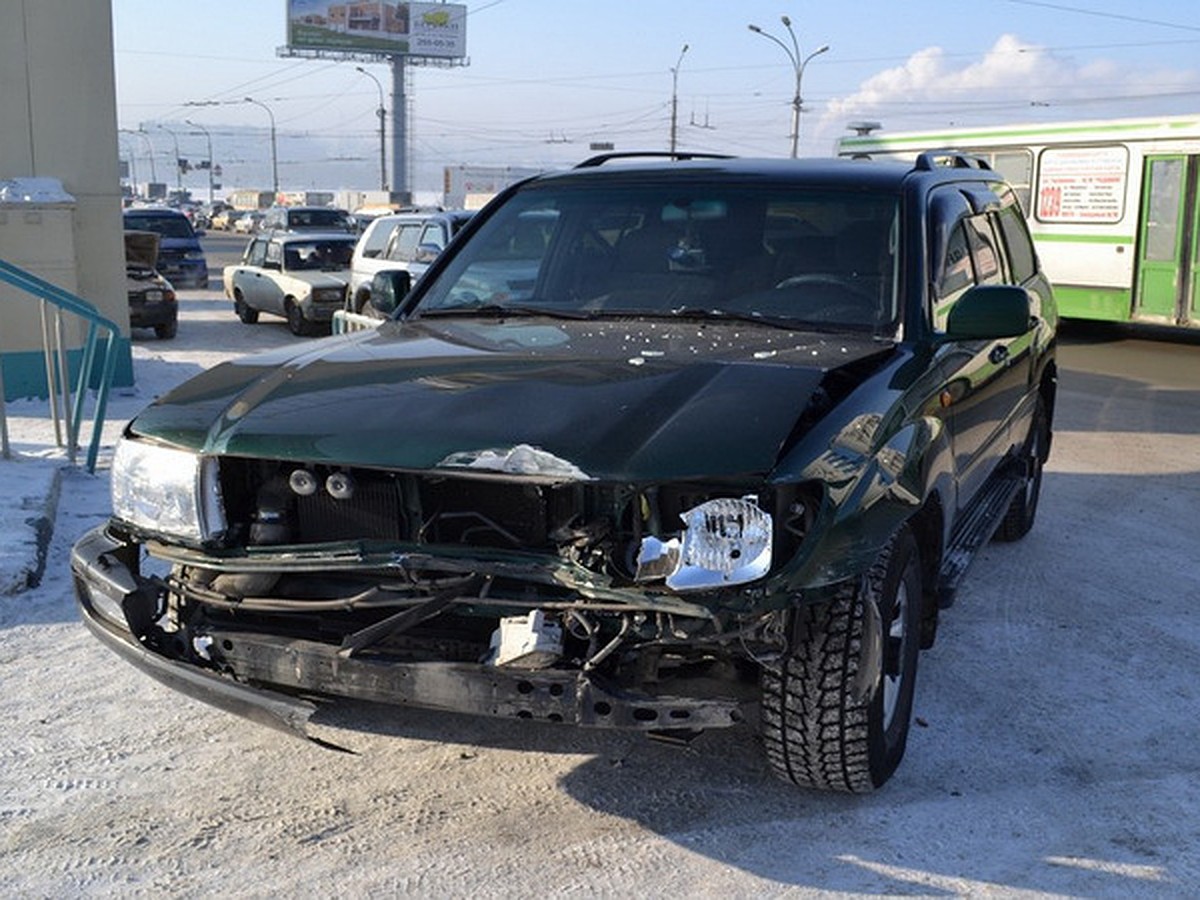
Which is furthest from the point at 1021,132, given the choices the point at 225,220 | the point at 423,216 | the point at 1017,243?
the point at 225,220

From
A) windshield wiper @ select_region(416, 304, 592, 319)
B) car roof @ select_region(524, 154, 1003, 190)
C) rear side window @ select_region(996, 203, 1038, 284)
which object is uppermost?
car roof @ select_region(524, 154, 1003, 190)

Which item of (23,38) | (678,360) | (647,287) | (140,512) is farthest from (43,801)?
(23,38)

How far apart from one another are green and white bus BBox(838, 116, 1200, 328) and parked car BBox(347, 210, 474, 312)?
8115 mm

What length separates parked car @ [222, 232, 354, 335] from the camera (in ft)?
59.5

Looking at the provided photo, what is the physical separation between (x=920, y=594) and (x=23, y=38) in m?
9.77

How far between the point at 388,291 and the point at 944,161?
2538mm

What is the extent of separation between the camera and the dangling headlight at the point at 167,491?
3.63 m

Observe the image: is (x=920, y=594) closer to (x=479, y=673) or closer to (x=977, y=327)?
(x=977, y=327)

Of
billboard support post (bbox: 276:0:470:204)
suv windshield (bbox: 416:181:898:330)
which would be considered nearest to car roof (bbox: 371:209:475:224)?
suv windshield (bbox: 416:181:898:330)

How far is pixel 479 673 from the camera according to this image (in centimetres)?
324

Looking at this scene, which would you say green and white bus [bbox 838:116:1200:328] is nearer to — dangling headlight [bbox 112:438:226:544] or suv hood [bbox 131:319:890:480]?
suv hood [bbox 131:319:890:480]

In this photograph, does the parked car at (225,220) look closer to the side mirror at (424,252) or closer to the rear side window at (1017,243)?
the side mirror at (424,252)

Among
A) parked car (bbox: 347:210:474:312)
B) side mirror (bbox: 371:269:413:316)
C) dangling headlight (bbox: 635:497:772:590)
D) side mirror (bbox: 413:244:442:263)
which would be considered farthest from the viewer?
parked car (bbox: 347:210:474:312)

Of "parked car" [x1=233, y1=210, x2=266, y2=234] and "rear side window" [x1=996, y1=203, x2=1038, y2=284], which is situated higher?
"rear side window" [x1=996, y1=203, x2=1038, y2=284]
